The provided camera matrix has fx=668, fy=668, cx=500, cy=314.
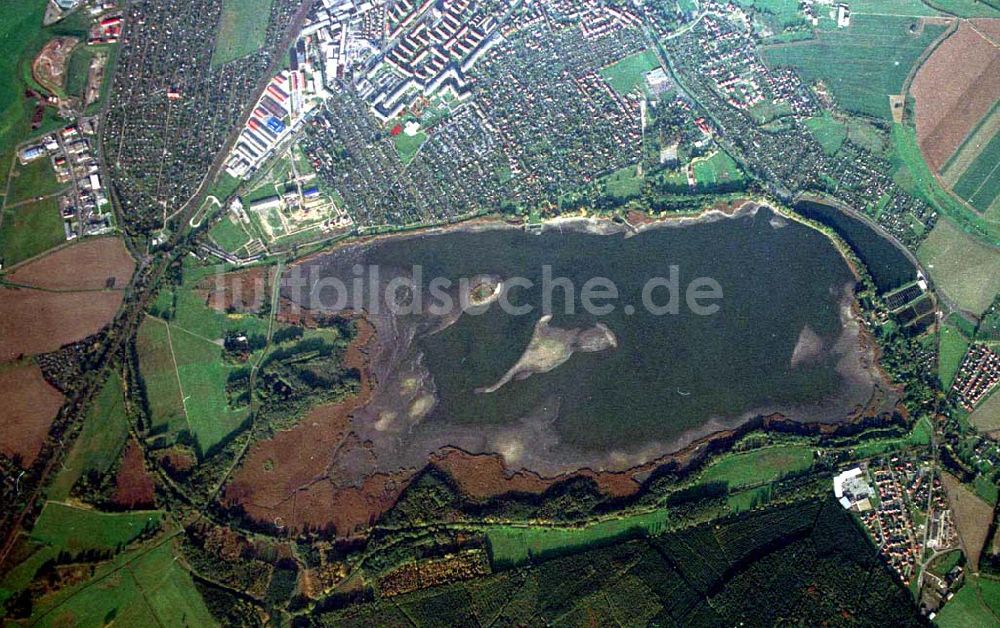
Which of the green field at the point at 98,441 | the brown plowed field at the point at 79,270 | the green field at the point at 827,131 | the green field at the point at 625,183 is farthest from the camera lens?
the green field at the point at 827,131

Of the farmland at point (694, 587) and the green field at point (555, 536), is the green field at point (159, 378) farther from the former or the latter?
the green field at point (555, 536)

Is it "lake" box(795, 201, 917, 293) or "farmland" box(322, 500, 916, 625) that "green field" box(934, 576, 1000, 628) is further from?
"lake" box(795, 201, 917, 293)

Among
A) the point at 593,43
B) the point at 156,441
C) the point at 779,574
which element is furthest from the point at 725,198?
the point at 156,441

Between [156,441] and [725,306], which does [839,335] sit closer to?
[725,306]

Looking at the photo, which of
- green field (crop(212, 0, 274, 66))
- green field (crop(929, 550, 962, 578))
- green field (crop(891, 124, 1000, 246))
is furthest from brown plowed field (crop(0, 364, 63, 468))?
green field (crop(891, 124, 1000, 246))

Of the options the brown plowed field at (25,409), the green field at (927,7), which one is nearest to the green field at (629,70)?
the green field at (927,7)

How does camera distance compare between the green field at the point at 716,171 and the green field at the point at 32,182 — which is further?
the green field at the point at 716,171
